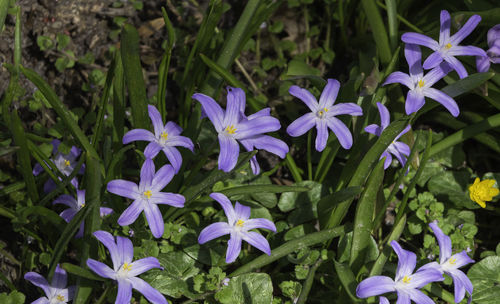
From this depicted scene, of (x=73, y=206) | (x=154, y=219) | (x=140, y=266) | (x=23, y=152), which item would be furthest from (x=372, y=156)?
(x=23, y=152)

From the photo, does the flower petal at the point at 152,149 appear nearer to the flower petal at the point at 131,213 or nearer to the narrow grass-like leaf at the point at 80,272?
the flower petal at the point at 131,213

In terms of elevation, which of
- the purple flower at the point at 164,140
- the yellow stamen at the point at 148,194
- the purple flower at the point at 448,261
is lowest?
the purple flower at the point at 448,261

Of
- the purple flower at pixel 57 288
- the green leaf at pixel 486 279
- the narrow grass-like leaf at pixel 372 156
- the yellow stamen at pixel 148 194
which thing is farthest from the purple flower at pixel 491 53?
the purple flower at pixel 57 288

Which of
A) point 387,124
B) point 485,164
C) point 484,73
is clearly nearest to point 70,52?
point 387,124

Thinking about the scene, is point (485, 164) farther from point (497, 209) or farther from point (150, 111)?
point (150, 111)

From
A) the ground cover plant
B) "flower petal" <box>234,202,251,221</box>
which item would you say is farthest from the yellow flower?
"flower petal" <box>234,202,251,221</box>

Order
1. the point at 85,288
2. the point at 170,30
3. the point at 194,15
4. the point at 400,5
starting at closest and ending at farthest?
the point at 85,288 < the point at 170,30 < the point at 400,5 < the point at 194,15

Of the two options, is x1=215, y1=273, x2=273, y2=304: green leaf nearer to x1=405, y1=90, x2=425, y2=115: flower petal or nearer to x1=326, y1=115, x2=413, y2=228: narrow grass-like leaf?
x1=326, y1=115, x2=413, y2=228: narrow grass-like leaf
